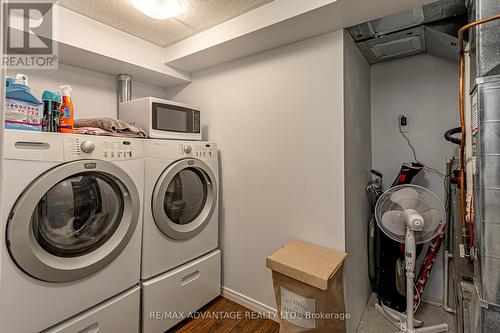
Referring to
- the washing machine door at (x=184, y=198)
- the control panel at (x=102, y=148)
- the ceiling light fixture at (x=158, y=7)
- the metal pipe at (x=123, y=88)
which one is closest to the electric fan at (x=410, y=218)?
the washing machine door at (x=184, y=198)

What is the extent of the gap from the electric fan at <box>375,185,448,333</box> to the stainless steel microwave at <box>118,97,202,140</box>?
1.54 meters

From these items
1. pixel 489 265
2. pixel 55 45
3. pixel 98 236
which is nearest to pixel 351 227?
pixel 489 265

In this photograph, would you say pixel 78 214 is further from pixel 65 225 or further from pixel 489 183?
pixel 489 183

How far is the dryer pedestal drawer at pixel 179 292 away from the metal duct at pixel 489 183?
168 centimetres

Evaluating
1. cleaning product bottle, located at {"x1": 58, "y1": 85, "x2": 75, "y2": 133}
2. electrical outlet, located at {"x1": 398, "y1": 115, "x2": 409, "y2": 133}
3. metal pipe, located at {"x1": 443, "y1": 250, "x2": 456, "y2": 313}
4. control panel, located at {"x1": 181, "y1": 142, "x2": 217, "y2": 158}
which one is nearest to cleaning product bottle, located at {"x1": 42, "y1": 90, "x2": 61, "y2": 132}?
cleaning product bottle, located at {"x1": 58, "y1": 85, "x2": 75, "y2": 133}

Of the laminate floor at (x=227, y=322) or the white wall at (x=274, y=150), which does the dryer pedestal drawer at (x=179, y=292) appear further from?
the white wall at (x=274, y=150)

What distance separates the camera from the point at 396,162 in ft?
7.09

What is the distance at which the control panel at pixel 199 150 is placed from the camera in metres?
1.81

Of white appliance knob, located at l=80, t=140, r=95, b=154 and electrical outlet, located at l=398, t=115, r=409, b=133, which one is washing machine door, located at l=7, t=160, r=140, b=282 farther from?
electrical outlet, located at l=398, t=115, r=409, b=133

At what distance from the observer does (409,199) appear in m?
1.48

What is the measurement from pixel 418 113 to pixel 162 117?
214cm

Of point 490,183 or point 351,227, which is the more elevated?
point 490,183

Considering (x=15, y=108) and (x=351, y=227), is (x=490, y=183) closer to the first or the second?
(x=351, y=227)

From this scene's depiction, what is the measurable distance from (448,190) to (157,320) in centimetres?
235
